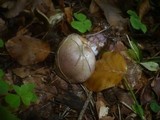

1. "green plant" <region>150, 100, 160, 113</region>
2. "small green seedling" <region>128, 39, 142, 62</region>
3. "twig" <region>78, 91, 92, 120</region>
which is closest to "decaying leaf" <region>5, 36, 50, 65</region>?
"twig" <region>78, 91, 92, 120</region>

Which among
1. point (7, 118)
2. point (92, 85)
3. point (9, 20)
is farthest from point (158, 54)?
point (7, 118)

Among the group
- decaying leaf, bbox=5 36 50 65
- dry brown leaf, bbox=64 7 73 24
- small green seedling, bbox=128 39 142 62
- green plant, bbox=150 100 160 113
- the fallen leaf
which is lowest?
green plant, bbox=150 100 160 113

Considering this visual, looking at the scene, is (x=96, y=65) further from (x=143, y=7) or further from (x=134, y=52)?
(x=143, y=7)

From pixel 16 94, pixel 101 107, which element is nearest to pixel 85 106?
pixel 101 107

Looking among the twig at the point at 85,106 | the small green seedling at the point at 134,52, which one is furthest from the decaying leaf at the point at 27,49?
the small green seedling at the point at 134,52

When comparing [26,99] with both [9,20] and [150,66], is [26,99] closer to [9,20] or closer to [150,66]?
[9,20]

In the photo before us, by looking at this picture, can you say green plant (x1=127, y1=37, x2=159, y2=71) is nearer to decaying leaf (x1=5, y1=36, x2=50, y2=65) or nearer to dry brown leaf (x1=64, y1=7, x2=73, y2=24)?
dry brown leaf (x1=64, y1=7, x2=73, y2=24)
